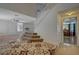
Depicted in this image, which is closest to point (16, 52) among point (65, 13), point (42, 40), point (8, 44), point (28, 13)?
point (8, 44)

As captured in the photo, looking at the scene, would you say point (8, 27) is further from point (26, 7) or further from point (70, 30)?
point (70, 30)

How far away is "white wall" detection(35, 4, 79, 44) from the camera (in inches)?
70.9

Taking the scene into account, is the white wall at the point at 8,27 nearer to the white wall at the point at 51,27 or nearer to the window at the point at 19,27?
the window at the point at 19,27

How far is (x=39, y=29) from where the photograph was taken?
1.82 metres

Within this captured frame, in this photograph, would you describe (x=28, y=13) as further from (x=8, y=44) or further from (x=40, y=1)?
(x=8, y=44)

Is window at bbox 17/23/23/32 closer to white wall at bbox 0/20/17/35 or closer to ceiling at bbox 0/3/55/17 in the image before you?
white wall at bbox 0/20/17/35

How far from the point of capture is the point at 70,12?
5.90 ft

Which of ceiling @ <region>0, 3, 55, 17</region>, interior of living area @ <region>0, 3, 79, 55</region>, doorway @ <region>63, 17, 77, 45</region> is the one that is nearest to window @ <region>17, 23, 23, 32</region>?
interior of living area @ <region>0, 3, 79, 55</region>

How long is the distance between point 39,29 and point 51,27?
0.14 m

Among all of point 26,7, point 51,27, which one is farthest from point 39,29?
point 26,7

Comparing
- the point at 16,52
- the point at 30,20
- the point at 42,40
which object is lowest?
the point at 16,52

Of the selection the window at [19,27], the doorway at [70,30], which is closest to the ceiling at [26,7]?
the window at [19,27]

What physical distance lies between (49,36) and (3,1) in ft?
2.20

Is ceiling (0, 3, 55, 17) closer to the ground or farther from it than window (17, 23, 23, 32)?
farther from it
